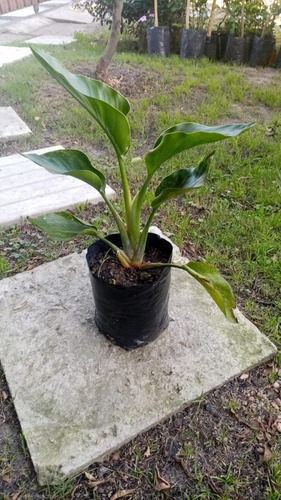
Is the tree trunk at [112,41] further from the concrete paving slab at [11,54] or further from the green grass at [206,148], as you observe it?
the concrete paving slab at [11,54]

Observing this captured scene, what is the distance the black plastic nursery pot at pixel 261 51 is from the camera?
4.85 metres

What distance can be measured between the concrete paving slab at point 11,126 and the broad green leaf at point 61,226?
78.8 inches

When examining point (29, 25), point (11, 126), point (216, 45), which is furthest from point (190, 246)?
point (29, 25)

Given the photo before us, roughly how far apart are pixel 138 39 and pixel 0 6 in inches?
184

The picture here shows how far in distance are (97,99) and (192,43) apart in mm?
4636

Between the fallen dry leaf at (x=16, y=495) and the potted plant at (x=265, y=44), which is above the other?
the potted plant at (x=265, y=44)

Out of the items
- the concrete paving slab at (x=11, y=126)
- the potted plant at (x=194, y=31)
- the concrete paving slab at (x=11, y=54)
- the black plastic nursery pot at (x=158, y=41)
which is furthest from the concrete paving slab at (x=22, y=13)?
the concrete paving slab at (x=11, y=126)

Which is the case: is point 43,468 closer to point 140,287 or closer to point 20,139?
point 140,287

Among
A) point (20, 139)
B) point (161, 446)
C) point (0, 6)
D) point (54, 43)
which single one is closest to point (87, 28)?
point (54, 43)

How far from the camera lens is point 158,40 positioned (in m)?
5.05

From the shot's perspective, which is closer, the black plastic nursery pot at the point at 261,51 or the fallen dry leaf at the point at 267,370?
the fallen dry leaf at the point at 267,370

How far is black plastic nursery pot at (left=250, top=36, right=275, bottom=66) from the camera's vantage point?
4852 millimetres

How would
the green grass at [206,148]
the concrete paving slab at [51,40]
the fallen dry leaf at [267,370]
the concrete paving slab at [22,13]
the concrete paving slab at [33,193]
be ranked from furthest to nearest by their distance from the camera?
1. the concrete paving slab at [22,13]
2. the concrete paving slab at [51,40]
3. the concrete paving slab at [33,193]
4. the green grass at [206,148]
5. the fallen dry leaf at [267,370]

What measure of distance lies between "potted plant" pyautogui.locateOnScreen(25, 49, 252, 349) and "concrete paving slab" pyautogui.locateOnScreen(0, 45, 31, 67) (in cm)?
416
